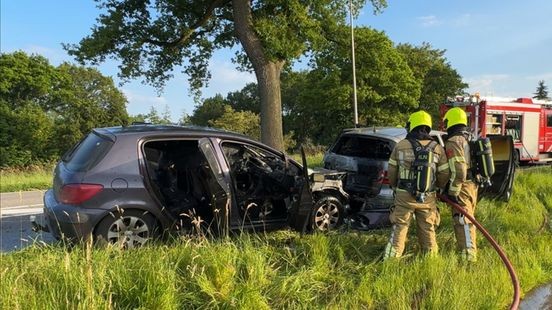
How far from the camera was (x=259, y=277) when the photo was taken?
12.2ft

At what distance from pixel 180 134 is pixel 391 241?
2.62 meters

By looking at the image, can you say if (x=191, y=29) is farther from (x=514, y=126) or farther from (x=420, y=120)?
(x=514, y=126)

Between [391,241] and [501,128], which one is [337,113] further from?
[391,241]

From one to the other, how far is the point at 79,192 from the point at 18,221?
159 inches

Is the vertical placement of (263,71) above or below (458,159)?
above

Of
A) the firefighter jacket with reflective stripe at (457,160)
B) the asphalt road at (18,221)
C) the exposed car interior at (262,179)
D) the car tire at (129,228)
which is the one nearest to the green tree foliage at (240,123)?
the asphalt road at (18,221)

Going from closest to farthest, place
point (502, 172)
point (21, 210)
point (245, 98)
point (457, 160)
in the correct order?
point (457, 160)
point (502, 172)
point (21, 210)
point (245, 98)

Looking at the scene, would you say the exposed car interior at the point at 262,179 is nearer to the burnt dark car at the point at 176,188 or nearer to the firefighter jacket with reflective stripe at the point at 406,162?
the burnt dark car at the point at 176,188

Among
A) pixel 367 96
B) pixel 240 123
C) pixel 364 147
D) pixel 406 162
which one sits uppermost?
pixel 367 96

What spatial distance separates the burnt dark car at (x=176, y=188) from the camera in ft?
16.3

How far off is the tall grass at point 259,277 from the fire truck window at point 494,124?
557 inches

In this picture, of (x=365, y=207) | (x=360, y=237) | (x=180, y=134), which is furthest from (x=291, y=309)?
(x=365, y=207)

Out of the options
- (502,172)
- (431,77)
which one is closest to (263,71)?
(502,172)

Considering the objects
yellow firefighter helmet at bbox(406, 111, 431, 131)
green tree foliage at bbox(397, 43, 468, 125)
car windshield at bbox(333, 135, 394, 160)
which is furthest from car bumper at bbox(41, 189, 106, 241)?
green tree foliage at bbox(397, 43, 468, 125)
